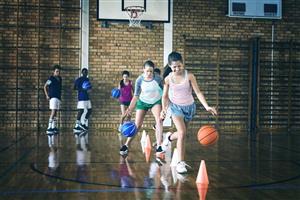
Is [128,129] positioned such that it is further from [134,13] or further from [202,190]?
[134,13]

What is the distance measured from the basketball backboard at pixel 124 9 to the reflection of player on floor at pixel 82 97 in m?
1.72

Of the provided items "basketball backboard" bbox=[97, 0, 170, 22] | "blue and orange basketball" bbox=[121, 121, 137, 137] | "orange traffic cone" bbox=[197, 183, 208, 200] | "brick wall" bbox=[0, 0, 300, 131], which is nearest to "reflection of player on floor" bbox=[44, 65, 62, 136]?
"brick wall" bbox=[0, 0, 300, 131]

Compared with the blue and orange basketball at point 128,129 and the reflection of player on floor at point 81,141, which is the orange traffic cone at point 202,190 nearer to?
the blue and orange basketball at point 128,129

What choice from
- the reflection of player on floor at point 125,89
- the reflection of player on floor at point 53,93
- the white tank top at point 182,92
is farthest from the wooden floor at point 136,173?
the reflection of player on floor at point 125,89

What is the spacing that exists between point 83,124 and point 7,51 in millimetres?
2958

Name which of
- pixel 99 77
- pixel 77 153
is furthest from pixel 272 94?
pixel 77 153

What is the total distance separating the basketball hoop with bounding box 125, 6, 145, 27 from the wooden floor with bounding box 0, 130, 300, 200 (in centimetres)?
481

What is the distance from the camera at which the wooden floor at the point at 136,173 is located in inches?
161

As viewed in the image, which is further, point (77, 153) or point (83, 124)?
point (83, 124)

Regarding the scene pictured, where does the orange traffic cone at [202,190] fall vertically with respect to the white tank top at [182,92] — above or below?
below

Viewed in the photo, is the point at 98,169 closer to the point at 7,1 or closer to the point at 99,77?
the point at 99,77

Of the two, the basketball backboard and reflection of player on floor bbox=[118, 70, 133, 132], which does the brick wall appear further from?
reflection of player on floor bbox=[118, 70, 133, 132]

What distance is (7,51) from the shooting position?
472 inches

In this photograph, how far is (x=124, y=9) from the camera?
1189cm
